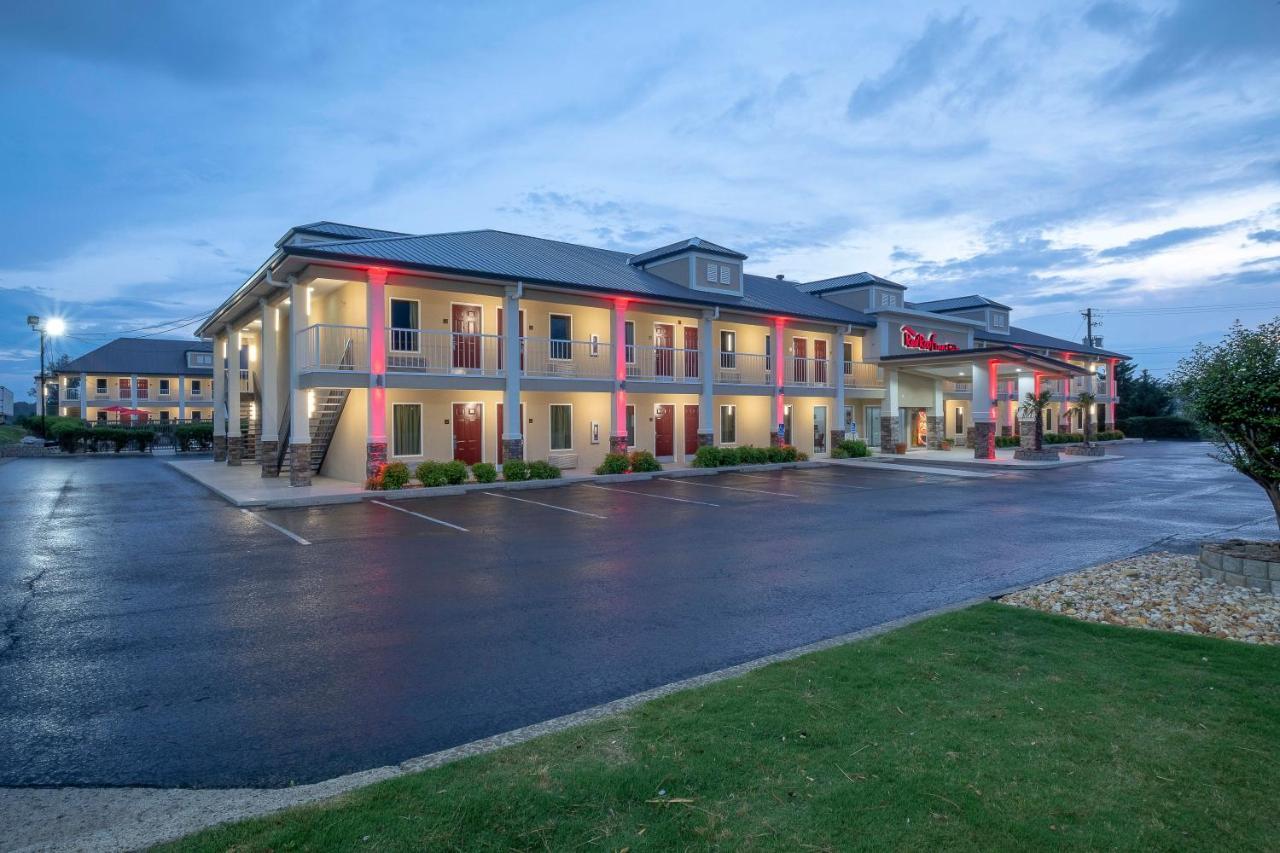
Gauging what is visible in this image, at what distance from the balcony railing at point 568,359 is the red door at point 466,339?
1.60 m

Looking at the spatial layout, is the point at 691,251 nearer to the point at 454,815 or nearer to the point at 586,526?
the point at 586,526

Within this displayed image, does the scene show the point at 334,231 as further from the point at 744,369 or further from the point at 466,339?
the point at 744,369

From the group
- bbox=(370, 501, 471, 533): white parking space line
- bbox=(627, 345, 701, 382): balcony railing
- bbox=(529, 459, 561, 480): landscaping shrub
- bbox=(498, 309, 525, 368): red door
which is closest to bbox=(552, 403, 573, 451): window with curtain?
bbox=(498, 309, 525, 368): red door

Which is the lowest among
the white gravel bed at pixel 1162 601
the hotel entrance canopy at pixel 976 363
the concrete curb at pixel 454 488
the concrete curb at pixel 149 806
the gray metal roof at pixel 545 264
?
the concrete curb at pixel 149 806

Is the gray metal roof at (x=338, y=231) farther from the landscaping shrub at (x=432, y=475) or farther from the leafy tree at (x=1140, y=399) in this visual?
the leafy tree at (x=1140, y=399)

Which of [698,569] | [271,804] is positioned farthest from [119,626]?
[698,569]

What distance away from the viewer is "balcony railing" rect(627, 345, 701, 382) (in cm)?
2686

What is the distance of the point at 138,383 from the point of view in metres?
60.8

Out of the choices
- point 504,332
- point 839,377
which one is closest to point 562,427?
point 504,332

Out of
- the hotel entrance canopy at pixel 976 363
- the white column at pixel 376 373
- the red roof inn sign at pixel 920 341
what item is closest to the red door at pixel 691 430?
the hotel entrance canopy at pixel 976 363

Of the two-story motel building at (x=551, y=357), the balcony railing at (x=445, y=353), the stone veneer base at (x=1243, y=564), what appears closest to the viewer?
the stone veneer base at (x=1243, y=564)

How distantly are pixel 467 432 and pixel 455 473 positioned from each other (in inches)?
156

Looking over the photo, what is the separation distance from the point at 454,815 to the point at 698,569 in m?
6.58

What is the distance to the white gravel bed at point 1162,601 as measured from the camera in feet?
22.6
